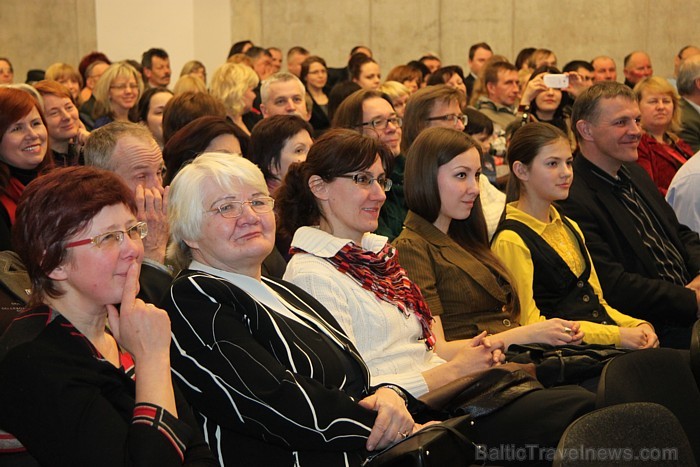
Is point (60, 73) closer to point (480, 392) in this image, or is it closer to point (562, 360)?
point (562, 360)

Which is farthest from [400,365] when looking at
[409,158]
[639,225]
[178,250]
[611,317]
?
[639,225]

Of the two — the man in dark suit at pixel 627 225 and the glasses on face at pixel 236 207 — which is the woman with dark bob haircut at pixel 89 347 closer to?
the glasses on face at pixel 236 207

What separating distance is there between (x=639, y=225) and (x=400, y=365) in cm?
199

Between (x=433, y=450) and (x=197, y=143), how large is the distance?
2162 mm

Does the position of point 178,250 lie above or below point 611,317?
above

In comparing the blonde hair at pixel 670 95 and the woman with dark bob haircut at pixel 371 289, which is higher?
the blonde hair at pixel 670 95

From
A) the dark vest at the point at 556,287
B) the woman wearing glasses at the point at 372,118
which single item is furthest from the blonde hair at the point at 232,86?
the dark vest at the point at 556,287

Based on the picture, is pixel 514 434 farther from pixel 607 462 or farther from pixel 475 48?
pixel 475 48

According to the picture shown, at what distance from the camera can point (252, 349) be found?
8.20 ft

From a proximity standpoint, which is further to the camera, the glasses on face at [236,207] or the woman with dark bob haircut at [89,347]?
the glasses on face at [236,207]

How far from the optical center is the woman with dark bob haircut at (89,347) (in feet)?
6.89

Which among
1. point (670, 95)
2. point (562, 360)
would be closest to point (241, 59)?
point (670, 95)

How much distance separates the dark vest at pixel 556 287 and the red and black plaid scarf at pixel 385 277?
859mm

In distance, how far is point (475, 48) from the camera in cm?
1126
